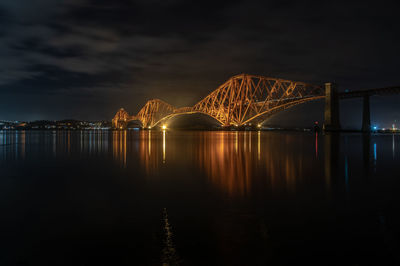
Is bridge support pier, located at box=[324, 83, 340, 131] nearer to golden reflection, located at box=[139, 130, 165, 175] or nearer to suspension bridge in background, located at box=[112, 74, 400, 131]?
suspension bridge in background, located at box=[112, 74, 400, 131]

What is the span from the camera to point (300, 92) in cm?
6888

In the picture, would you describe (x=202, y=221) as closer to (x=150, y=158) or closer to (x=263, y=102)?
(x=150, y=158)

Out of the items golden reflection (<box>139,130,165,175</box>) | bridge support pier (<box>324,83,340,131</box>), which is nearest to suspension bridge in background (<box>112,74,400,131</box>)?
bridge support pier (<box>324,83,340,131</box>)

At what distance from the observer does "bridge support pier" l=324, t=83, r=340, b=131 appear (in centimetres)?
5459

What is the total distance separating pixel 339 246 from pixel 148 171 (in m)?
7.56

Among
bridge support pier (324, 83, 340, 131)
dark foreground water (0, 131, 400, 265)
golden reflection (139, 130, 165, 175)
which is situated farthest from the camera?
bridge support pier (324, 83, 340, 131)

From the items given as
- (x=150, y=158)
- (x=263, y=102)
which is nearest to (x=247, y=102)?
(x=263, y=102)

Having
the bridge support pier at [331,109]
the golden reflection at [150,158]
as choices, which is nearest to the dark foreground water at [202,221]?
the golden reflection at [150,158]

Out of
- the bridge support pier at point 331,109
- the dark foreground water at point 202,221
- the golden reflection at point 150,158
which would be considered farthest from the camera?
the bridge support pier at point 331,109

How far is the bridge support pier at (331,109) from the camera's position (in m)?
54.6

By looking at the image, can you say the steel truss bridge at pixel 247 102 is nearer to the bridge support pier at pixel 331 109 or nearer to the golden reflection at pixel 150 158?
the bridge support pier at pixel 331 109

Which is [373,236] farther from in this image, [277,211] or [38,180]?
[38,180]

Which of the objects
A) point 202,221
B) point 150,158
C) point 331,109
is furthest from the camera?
point 331,109

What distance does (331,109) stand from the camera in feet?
178
